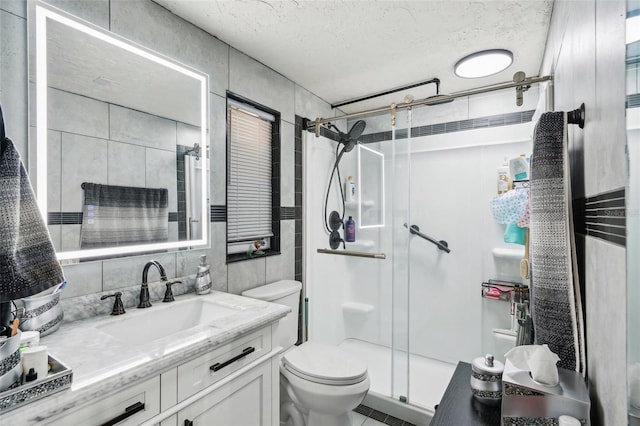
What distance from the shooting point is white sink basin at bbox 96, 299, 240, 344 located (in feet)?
3.95

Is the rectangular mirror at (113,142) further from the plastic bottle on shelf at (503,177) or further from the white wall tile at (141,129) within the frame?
the plastic bottle on shelf at (503,177)

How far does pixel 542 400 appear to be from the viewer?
63 cm

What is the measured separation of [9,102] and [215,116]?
840 millimetres

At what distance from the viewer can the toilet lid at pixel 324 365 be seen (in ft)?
4.91

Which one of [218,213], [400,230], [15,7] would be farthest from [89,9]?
[400,230]

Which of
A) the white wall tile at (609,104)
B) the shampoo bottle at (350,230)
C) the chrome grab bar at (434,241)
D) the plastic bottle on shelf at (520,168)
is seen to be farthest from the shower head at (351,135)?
the white wall tile at (609,104)

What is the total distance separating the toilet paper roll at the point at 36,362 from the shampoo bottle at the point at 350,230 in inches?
73.0

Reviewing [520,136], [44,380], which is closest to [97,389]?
[44,380]

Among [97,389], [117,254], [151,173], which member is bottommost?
[97,389]

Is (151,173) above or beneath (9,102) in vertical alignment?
beneath

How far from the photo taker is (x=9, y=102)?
3.39 ft

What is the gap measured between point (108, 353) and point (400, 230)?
1866 millimetres

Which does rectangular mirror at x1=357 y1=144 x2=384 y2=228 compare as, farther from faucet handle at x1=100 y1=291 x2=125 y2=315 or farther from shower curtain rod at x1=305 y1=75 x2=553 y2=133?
faucet handle at x1=100 y1=291 x2=125 y2=315

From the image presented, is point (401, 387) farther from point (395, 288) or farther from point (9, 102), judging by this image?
point (9, 102)
